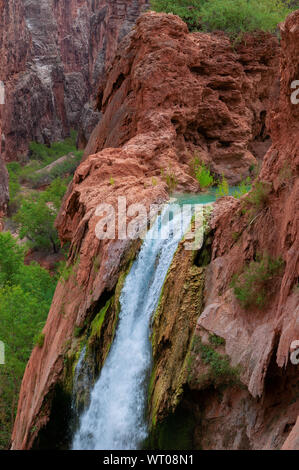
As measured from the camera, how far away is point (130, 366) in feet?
25.3

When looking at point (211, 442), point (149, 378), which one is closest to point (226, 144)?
point (149, 378)

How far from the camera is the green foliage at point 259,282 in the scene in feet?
21.0

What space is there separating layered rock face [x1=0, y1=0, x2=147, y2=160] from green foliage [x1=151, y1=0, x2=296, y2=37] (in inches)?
1159

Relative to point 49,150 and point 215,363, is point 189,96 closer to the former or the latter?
point 215,363

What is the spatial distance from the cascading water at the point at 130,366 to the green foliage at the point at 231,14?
10352 millimetres

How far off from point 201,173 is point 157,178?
5.21 ft

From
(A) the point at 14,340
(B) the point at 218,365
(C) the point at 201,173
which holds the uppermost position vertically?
(C) the point at 201,173

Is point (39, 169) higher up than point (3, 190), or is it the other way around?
point (3, 190)

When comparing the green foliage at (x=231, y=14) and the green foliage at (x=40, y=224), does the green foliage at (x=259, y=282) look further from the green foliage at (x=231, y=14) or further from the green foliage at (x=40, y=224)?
the green foliage at (x=40, y=224)

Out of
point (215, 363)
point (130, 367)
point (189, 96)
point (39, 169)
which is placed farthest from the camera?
point (39, 169)

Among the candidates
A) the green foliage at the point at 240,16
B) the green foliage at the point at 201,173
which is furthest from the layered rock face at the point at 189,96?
the green foliage at the point at 240,16

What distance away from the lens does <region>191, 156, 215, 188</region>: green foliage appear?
39.6ft

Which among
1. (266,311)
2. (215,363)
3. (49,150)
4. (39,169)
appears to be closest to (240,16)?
(266,311)

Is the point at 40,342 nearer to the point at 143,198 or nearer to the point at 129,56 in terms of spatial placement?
the point at 143,198
